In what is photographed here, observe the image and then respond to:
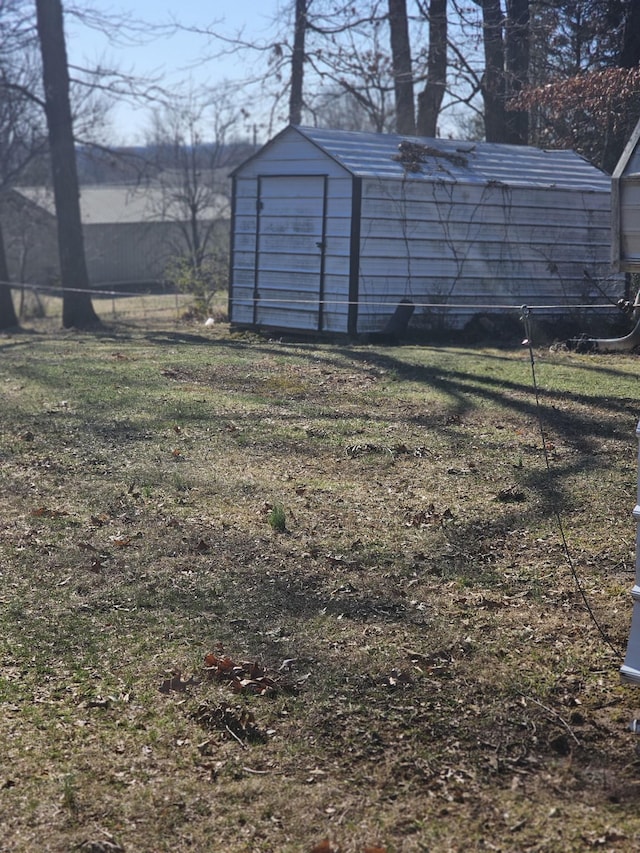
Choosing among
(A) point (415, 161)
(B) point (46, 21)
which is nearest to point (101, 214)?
(B) point (46, 21)

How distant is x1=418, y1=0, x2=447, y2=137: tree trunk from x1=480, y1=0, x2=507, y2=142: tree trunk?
3.13ft

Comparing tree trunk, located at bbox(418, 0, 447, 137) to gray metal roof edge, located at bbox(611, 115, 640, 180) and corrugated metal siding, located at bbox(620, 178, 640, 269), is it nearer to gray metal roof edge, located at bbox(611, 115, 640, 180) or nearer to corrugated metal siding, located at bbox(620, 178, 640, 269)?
gray metal roof edge, located at bbox(611, 115, 640, 180)

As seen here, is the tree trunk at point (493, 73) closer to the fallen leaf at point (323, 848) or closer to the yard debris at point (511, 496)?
the yard debris at point (511, 496)

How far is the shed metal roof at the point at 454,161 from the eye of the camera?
52.0ft

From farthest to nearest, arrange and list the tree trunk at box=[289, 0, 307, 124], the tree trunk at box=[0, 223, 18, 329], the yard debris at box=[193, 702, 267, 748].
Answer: the tree trunk at box=[289, 0, 307, 124] → the tree trunk at box=[0, 223, 18, 329] → the yard debris at box=[193, 702, 267, 748]

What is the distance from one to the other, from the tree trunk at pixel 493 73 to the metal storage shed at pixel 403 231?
11.3 ft

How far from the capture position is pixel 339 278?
→ 15.5m

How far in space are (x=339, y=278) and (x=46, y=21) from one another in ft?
34.3

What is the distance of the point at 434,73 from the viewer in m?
21.9

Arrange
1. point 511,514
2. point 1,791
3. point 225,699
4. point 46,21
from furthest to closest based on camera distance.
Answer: point 46,21
point 511,514
point 225,699
point 1,791

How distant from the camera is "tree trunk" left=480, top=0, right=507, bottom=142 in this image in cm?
2052

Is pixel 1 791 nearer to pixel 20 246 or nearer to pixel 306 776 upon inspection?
pixel 306 776

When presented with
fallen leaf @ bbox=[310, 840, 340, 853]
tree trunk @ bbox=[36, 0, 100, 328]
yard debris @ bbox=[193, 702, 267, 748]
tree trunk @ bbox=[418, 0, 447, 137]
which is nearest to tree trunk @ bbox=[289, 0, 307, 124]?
tree trunk @ bbox=[418, 0, 447, 137]

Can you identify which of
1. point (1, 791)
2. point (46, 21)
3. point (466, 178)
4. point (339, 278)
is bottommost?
point (1, 791)
